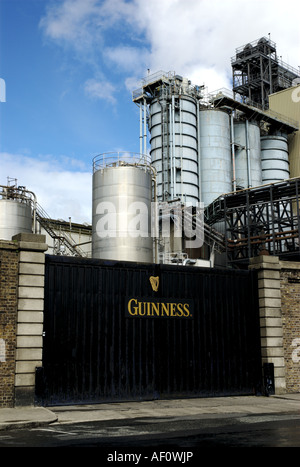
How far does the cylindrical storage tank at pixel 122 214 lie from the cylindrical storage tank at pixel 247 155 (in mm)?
20373

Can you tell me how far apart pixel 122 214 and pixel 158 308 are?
929 centimetres

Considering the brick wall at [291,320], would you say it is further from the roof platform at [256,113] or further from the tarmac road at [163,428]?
the roof platform at [256,113]

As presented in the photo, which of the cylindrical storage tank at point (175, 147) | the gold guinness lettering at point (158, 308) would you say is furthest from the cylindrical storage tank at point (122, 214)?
the cylindrical storage tank at point (175, 147)

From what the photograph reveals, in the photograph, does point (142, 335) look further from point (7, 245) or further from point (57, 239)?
point (57, 239)

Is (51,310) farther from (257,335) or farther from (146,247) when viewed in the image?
(146,247)

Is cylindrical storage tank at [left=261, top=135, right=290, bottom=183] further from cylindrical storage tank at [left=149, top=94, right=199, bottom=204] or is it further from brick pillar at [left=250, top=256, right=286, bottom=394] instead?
brick pillar at [left=250, top=256, right=286, bottom=394]

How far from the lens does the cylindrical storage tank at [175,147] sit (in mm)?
39938

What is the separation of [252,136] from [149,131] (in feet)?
33.8

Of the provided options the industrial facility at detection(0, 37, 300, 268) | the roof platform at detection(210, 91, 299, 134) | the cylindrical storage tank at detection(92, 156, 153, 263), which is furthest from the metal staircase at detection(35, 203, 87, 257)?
the roof platform at detection(210, 91, 299, 134)

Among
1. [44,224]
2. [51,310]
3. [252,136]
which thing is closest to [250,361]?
[51,310]

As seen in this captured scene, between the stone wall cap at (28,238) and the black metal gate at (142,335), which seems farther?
the black metal gate at (142,335)

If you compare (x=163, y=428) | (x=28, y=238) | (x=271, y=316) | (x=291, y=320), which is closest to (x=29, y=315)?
(x=28, y=238)

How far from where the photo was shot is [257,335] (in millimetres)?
18359

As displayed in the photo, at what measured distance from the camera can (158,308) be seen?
16.6 meters
